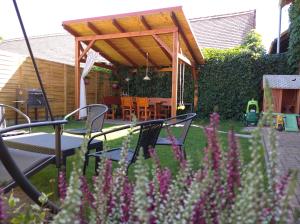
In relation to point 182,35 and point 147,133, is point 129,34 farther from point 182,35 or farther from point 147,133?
point 147,133

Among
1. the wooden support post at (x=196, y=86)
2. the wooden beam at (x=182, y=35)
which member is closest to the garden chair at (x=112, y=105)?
the wooden support post at (x=196, y=86)

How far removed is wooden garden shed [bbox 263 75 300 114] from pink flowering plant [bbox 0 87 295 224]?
315 inches

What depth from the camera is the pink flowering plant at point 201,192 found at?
0.78m

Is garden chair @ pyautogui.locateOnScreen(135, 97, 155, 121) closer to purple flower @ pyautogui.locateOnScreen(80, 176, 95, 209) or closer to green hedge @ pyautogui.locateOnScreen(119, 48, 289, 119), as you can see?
green hedge @ pyautogui.locateOnScreen(119, 48, 289, 119)

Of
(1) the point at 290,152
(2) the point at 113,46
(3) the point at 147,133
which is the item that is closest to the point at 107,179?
(3) the point at 147,133

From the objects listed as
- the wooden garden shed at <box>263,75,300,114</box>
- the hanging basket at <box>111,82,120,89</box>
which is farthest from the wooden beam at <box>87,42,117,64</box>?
the wooden garden shed at <box>263,75,300,114</box>

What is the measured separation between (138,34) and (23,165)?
7.71 m

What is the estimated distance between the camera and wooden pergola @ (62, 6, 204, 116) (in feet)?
29.5

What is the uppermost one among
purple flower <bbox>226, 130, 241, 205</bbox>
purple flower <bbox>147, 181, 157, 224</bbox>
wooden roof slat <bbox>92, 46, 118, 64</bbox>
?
wooden roof slat <bbox>92, 46, 118, 64</bbox>

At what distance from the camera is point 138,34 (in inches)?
380

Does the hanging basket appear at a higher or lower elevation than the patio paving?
higher

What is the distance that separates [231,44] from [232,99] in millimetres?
7305

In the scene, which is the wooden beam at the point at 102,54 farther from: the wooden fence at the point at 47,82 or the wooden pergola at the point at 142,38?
the wooden fence at the point at 47,82

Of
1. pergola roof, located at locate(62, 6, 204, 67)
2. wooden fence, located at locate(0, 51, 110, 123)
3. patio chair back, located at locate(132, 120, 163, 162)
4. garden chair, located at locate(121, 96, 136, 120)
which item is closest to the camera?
patio chair back, located at locate(132, 120, 163, 162)
